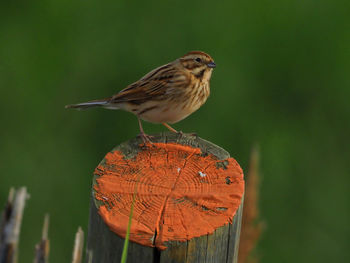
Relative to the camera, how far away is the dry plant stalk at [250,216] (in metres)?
5.06

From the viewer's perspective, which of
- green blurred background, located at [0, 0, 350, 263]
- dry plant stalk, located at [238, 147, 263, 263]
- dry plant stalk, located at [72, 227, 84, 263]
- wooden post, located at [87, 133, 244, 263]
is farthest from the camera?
green blurred background, located at [0, 0, 350, 263]

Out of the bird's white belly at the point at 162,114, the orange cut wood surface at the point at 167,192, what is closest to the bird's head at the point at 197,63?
the bird's white belly at the point at 162,114

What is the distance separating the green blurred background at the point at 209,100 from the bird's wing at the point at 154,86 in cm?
160

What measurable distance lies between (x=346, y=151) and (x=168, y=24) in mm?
2216

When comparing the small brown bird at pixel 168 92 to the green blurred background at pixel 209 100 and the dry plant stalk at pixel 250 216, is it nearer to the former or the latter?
the dry plant stalk at pixel 250 216

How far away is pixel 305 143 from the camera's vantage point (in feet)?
25.0

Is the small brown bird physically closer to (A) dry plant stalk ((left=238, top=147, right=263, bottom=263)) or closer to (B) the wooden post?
(A) dry plant stalk ((left=238, top=147, right=263, bottom=263))

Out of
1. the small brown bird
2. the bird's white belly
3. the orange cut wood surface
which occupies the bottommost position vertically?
the orange cut wood surface

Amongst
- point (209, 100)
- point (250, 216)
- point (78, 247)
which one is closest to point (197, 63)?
point (250, 216)

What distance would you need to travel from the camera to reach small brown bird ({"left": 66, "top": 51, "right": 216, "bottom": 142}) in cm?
539

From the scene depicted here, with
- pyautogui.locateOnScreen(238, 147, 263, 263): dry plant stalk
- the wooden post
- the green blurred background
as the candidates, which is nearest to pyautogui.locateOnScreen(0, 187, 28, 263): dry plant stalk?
the wooden post

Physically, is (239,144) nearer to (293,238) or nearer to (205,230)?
(293,238)

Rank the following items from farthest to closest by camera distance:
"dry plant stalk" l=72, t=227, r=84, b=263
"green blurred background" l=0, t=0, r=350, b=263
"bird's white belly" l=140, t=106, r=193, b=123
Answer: "green blurred background" l=0, t=0, r=350, b=263 < "bird's white belly" l=140, t=106, r=193, b=123 < "dry plant stalk" l=72, t=227, r=84, b=263

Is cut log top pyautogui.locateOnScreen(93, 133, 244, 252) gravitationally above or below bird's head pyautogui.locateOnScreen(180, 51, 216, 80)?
below
